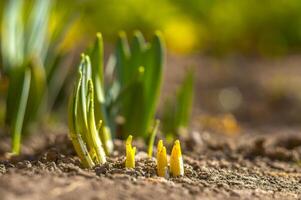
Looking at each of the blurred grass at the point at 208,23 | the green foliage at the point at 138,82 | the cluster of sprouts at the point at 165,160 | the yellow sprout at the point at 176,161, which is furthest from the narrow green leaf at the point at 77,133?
the blurred grass at the point at 208,23

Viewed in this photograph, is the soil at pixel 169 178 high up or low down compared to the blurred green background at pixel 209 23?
down

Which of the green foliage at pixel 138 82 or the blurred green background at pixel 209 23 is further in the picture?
the blurred green background at pixel 209 23

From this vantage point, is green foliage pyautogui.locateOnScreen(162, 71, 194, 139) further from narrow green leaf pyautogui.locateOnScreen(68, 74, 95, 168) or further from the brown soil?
narrow green leaf pyautogui.locateOnScreen(68, 74, 95, 168)

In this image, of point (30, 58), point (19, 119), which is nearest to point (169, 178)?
point (19, 119)

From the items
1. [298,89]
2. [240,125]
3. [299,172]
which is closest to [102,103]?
[299,172]

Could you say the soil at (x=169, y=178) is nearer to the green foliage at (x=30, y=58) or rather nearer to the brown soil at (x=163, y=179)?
the brown soil at (x=163, y=179)

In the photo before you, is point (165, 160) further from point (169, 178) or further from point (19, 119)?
point (19, 119)
